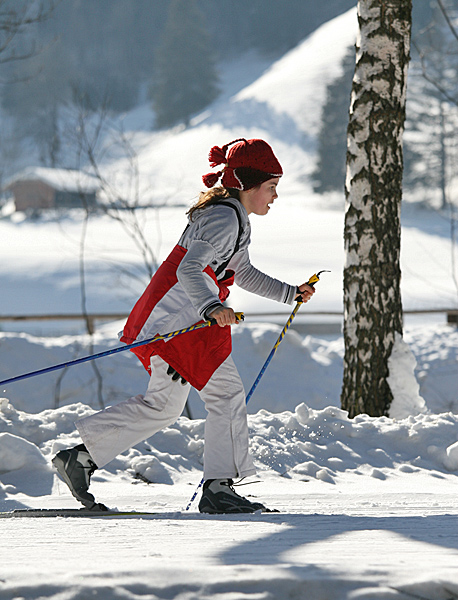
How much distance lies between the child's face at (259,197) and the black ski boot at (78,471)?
1267 millimetres

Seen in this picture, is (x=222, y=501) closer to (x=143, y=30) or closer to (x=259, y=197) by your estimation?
(x=259, y=197)

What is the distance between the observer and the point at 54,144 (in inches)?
386

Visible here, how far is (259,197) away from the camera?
3.06m

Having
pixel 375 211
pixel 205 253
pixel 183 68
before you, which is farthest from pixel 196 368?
pixel 183 68

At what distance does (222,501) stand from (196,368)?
1.81ft

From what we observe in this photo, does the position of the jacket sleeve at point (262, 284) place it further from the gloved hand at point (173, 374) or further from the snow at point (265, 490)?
the snow at point (265, 490)

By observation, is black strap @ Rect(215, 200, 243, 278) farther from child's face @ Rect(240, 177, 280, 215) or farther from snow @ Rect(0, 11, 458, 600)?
snow @ Rect(0, 11, 458, 600)

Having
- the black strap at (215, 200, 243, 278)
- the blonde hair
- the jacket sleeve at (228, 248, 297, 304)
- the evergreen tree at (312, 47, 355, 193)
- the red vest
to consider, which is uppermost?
the evergreen tree at (312, 47, 355, 193)

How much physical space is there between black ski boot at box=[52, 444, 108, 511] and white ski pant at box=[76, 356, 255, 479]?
45mm

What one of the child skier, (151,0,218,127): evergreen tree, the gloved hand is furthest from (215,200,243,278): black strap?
(151,0,218,127): evergreen tree

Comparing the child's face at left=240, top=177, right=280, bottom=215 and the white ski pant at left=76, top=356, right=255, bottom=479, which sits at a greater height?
the child's face at left=240, top=177, right=280, bottom=215

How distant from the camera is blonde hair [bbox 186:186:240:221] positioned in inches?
116

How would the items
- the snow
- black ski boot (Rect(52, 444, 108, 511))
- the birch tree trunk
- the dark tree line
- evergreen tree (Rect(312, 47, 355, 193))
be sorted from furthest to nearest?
the dark tree line, evergreen tree (Rect(312, 47, 355, 193)), the birch tree trunk, black ski boot (Rect(52, 444, 108, 511)), the snow

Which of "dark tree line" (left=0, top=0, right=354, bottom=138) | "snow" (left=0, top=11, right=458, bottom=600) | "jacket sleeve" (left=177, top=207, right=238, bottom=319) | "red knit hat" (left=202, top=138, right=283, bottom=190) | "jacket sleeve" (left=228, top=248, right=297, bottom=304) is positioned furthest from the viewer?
"dark tree line" (left=0, top=0, right=354, bottom=138)
